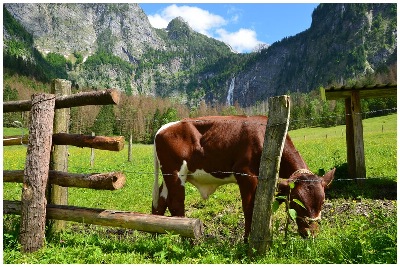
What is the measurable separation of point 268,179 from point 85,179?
2.89 meters

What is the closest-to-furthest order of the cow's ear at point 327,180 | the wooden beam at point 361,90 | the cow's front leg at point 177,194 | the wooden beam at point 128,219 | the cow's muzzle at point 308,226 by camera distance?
the wooden beam at point 128,219 → the cow's muzzle at point 308,226 → the cow's ear at point 327,180 → the cow's front leg at point 177,194 → the wooden beam at point 361,90

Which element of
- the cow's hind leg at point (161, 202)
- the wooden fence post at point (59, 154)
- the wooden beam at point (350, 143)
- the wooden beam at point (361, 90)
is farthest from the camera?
the wooden beam at point (350, 143)

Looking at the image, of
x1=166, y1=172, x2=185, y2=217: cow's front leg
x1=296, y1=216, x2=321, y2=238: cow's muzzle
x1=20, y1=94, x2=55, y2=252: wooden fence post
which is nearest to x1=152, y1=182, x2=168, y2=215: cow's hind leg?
x1=166, y1=172, x2=185, y2=217: cow's front leg

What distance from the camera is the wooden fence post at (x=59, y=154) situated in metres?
6.86

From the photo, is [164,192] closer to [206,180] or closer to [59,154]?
[206,180]

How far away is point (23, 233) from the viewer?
6000mm

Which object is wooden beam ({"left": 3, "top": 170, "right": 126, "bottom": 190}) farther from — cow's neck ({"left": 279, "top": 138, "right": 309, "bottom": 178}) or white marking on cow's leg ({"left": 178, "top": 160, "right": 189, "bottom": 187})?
cow's neck ({"left": 279, "top": 138, "right": 309, "bottom": 178})

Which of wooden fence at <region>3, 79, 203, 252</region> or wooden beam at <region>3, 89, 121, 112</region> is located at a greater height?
wooden beam at <region>3, 89, 121, 112</region>

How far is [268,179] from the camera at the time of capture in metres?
5.26

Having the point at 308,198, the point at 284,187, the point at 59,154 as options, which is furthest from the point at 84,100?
the point at 308,198

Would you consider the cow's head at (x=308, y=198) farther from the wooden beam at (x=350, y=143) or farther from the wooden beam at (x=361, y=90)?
the wooden beam at (x=350, y=143)

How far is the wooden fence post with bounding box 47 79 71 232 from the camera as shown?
22.5ft

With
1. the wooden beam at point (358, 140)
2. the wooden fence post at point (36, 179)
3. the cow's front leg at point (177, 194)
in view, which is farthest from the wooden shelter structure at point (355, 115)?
the wooden fence post at point (36, 179)

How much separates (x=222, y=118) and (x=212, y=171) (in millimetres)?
1025
